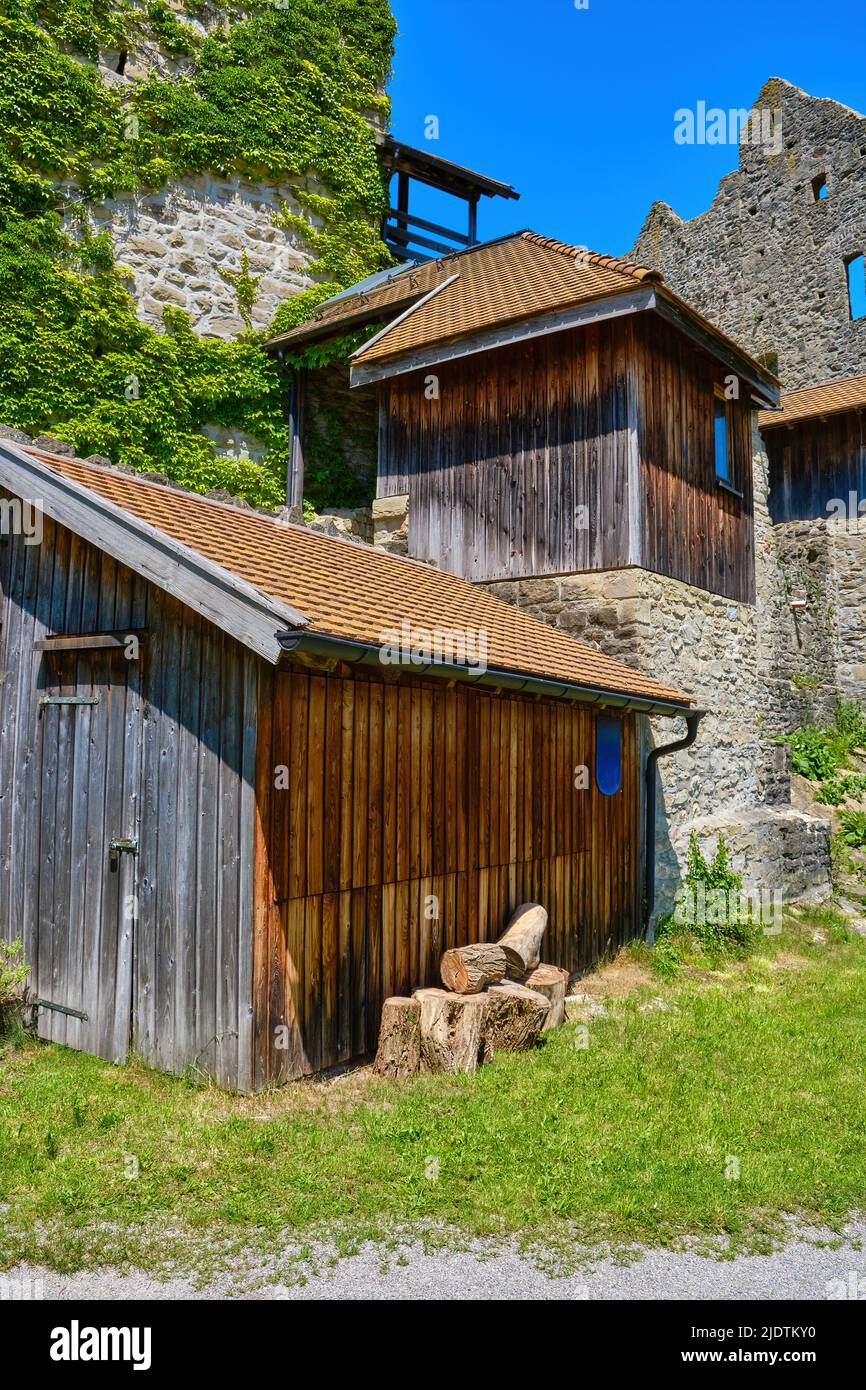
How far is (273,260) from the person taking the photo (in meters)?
16.6

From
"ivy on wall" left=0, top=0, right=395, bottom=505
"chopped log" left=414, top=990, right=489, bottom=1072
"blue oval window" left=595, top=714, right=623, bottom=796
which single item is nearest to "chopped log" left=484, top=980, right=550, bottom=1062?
"chopped log" left=414, top=990, right=489, bottom=1072

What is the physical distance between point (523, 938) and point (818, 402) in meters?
14.3

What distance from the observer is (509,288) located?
1235 cm

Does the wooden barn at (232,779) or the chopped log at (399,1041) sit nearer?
the wooden barn at (232,779)

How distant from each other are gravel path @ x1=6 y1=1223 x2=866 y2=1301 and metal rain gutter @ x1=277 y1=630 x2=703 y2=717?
316cm

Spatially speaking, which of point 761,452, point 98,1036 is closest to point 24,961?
point 98,1036

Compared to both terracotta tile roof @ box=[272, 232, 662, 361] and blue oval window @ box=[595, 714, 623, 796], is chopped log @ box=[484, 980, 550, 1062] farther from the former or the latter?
terracotta tile roof @ box=[272, 232, 662, 361]

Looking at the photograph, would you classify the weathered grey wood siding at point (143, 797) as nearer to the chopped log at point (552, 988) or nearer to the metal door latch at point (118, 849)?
the metal door latch at point (118, 849)

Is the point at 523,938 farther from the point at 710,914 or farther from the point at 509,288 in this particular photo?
the point at 509,288

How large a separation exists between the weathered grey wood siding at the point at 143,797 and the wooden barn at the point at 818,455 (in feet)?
47.5

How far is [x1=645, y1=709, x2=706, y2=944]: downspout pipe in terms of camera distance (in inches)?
399

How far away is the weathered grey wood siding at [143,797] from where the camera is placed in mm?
5871

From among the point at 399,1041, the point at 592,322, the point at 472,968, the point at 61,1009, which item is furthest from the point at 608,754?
the point at 61,1009

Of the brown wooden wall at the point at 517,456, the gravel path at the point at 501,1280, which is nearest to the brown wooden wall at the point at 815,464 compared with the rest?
the brown wooden wall at the point at 517,456
